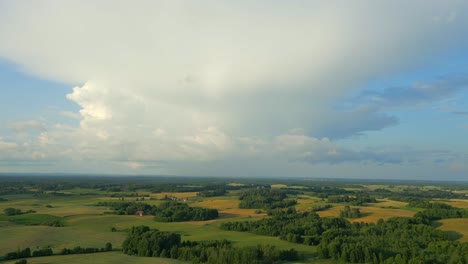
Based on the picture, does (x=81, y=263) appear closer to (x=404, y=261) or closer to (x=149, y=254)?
(x=149, y=254)

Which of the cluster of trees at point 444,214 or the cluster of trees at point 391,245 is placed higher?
the cluster of trees at point 444,214

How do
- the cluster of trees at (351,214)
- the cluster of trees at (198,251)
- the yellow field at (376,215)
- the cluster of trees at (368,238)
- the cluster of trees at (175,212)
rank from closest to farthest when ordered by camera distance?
the cluster of trees at (198,251)
the cluster of trees at (368,238)
the yellow field at (376,215)
the cluster of trees at (351,214)
the cluster of trees at (175,212)

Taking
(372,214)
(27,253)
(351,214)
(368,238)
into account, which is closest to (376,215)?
(372,214)

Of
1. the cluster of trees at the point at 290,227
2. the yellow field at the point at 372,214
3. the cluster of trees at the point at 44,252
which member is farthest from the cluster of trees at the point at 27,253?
the yellow field at the point at 372,214

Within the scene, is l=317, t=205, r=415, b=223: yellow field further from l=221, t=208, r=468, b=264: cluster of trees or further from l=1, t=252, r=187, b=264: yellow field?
l=1, t=252, r=187, b=264: yellow field

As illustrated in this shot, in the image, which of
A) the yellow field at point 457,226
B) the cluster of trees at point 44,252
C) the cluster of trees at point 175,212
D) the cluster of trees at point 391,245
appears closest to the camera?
the cluster of trees at point 44,252

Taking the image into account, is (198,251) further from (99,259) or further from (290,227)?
(290,227)

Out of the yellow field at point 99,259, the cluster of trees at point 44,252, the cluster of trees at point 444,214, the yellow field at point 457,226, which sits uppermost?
the cluster of trees at point 444,214

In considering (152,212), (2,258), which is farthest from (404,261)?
(152,212)

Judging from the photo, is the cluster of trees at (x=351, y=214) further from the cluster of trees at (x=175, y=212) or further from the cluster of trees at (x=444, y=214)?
the cluster of trees at (x=175, y=212)
